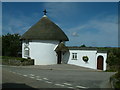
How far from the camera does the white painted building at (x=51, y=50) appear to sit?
29969 millimetres

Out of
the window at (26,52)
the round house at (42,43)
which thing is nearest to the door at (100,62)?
the round house at (42,43)

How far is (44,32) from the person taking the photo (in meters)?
31.7

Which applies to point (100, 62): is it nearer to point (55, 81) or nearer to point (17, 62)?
point (17, 62)

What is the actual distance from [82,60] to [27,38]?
1027cm

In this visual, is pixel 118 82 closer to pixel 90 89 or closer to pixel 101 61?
pixel 90 89

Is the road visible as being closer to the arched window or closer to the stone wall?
the stone wall

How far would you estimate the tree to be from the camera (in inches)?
1608

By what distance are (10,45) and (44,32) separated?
1294cm

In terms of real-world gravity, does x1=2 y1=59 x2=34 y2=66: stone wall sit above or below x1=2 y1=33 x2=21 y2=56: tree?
below

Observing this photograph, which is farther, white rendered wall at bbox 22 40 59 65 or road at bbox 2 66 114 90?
white rendered wall at bbox 22 40 59 65

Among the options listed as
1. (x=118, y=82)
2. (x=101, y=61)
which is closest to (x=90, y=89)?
(x=118, y=82)

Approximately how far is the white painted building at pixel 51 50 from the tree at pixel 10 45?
9368 millimetres

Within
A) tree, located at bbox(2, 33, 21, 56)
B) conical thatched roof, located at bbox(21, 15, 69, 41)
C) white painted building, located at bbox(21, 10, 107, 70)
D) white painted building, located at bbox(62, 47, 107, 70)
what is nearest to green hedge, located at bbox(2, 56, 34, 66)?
white painted building, located at bbox(21, 10, 107, 70)

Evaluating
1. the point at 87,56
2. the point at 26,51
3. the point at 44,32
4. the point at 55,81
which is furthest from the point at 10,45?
the point at 55,81
